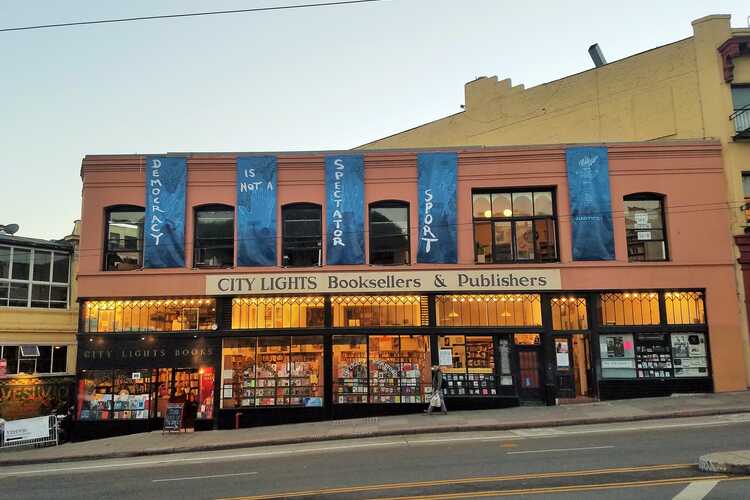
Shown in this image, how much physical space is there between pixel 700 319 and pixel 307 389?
13.5 m

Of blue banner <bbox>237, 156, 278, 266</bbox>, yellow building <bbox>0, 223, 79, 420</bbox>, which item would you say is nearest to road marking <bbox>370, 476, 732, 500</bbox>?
blue banner <bbox>237, 156, 278, 266</bbox>

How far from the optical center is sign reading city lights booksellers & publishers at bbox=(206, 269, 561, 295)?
67.4 feet

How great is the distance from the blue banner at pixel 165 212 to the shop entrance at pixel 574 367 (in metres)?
13.3

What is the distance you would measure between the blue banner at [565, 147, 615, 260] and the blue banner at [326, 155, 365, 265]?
727 centimetres

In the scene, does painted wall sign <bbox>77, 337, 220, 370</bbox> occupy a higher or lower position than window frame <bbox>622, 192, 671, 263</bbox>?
lower

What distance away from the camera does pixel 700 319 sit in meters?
20.5

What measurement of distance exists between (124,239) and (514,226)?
45.2 ft

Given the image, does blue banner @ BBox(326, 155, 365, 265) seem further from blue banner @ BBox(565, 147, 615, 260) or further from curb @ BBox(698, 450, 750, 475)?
curb @ BBox(698, 450, 750, 475)

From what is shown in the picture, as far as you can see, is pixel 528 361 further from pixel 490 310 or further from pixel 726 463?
pixel 726 463

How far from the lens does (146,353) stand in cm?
2058

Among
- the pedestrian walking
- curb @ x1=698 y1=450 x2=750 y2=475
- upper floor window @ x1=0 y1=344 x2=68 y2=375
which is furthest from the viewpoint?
upper floor window @ x1=0 y1=344 x2=68 y2=375

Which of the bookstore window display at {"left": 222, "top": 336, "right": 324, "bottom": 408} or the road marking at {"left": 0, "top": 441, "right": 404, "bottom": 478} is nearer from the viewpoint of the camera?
the road marking at {"left": 0, "top": 441, "right": 404, "bottom": 478}

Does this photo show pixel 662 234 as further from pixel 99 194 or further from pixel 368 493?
pixel 99 194

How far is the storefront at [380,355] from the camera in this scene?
2028 centimetres
